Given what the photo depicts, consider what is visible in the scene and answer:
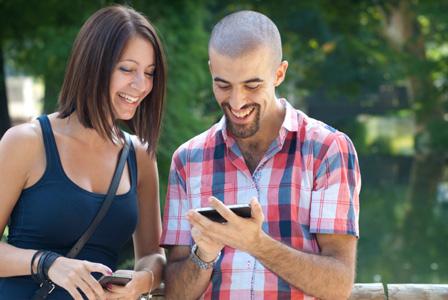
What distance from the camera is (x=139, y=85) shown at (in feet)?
10.2

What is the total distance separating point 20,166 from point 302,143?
997 mm

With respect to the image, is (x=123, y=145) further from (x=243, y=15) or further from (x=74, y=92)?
(x=243, y=15)

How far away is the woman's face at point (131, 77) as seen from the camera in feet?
10.2

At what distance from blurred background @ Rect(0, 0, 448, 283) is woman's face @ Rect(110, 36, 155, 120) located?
3.78 ft

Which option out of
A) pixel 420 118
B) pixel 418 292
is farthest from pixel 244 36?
pixel 420 118

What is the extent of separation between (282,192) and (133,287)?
2.03 feet

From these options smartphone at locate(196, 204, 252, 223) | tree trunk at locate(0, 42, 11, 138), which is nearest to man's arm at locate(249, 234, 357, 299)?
smartphone at locate(196, 204, 252, 223)

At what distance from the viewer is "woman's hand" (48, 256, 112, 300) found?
109 inches

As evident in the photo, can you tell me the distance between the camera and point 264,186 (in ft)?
10.0

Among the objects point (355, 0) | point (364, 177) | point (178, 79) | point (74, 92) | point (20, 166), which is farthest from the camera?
point (364, 177)

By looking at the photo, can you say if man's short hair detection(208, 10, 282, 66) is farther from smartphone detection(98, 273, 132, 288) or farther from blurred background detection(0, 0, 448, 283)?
blurred background detection(0, 0, 448, 283)

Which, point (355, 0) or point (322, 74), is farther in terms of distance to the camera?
point (322, 74)

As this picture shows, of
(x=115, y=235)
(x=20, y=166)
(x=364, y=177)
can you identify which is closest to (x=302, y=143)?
(x=115, y=235)

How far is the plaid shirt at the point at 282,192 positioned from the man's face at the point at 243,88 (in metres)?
0.12
